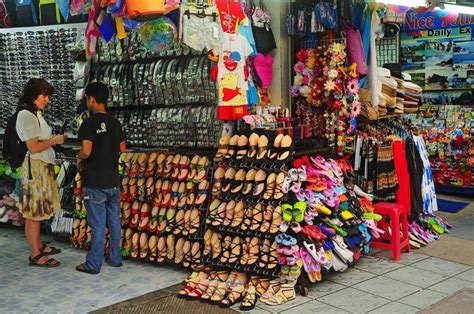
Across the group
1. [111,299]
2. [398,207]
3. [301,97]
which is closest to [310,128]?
[301,97]

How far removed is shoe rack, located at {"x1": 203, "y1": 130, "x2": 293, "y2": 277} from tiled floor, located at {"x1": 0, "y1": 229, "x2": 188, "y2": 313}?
0.66 m

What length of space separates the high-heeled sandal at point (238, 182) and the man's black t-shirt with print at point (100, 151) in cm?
127

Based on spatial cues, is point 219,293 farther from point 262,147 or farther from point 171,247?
point 262,147

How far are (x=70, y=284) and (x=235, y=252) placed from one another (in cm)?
164

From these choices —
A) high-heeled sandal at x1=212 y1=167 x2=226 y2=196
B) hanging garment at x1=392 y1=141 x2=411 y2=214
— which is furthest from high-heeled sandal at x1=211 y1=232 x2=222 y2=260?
hanging garment at x1=392 y1=141 x2=411 y2=214

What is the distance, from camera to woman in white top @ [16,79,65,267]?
5.89 metres

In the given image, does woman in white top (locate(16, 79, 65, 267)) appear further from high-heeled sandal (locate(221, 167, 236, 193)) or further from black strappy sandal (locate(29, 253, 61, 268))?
high-heeled sandal (locate(221, 167, 236, 193))

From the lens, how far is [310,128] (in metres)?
6.41

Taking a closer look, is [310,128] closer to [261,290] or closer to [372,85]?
[372,85]

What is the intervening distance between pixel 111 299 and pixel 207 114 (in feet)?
6.96

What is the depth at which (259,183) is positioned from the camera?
208 inches

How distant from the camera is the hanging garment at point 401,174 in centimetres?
657

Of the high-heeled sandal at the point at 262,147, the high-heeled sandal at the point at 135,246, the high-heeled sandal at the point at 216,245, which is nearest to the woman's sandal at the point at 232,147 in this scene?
the high-heeled sandal at the point at 262,147

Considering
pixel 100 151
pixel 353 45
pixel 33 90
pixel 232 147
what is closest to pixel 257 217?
pixel 232 147
